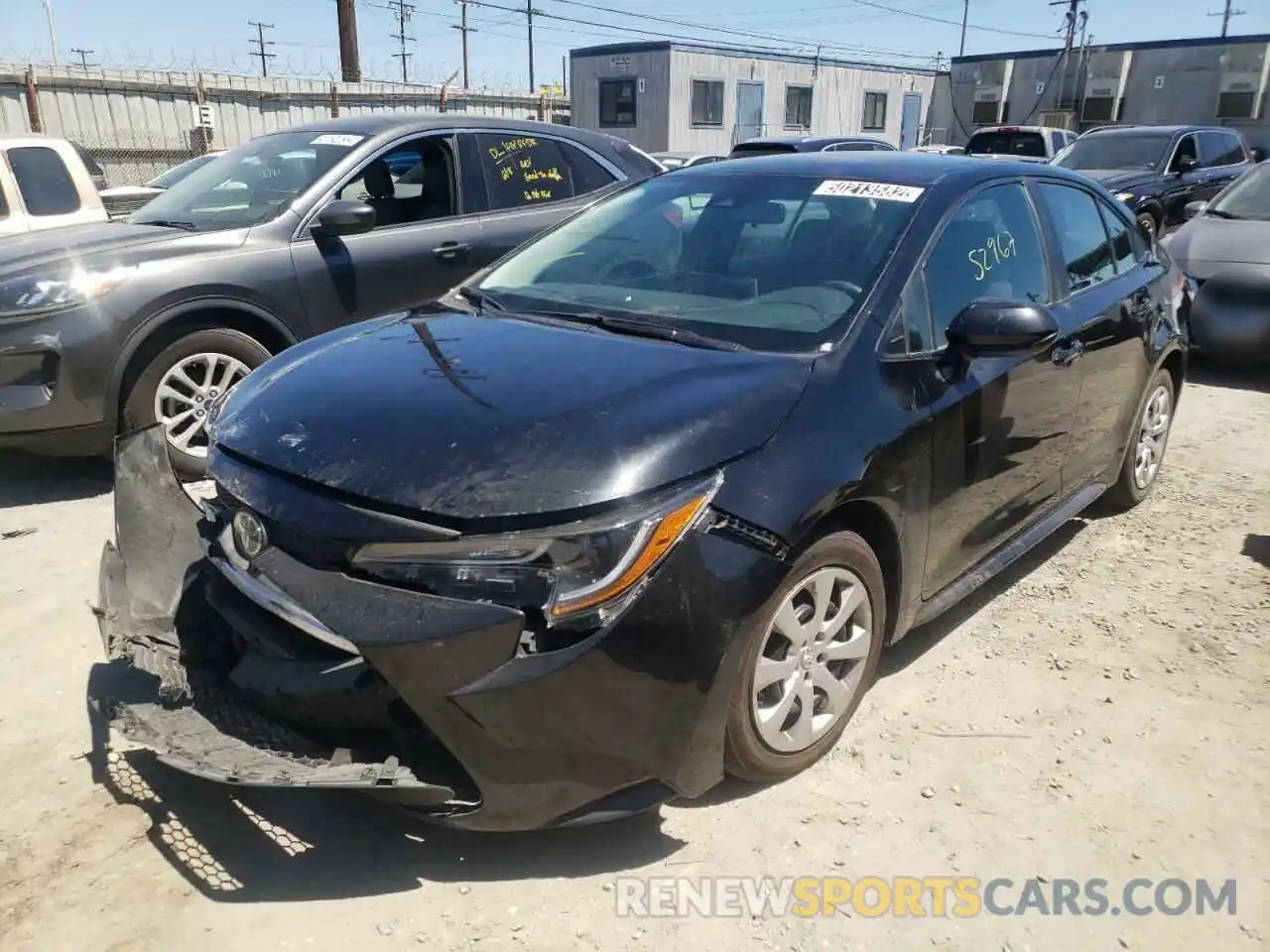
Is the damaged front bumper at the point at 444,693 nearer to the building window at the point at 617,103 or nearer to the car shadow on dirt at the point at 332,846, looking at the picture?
the car shadow on dirt at the point at 332,846

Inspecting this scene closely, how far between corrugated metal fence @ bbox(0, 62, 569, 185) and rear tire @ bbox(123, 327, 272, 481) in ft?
45.6

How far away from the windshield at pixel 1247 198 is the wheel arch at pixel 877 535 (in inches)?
270

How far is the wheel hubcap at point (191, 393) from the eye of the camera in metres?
4.80

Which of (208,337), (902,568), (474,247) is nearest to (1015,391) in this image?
(902,568)

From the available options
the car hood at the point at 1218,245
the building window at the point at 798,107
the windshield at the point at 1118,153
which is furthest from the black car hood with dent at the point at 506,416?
the building window at the point at 798,107

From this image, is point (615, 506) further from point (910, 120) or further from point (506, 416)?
point (910, 120)

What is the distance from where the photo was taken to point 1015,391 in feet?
11.0

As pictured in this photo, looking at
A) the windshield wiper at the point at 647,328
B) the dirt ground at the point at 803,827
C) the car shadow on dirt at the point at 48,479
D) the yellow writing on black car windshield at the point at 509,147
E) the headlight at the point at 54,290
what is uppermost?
the yellow writing on black car windshield at the point at 509,147

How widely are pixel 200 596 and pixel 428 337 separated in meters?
1.00

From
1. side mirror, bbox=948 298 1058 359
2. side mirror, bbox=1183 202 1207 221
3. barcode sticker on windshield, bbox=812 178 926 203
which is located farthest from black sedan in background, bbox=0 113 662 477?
side mirror, bbox=1183 202 1207 221

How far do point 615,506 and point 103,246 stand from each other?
381 cm

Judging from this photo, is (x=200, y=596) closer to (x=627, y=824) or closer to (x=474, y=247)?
(x=627, y=824)

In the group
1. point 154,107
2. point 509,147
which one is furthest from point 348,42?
point 509,147

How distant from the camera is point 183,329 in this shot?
15.9 ft
